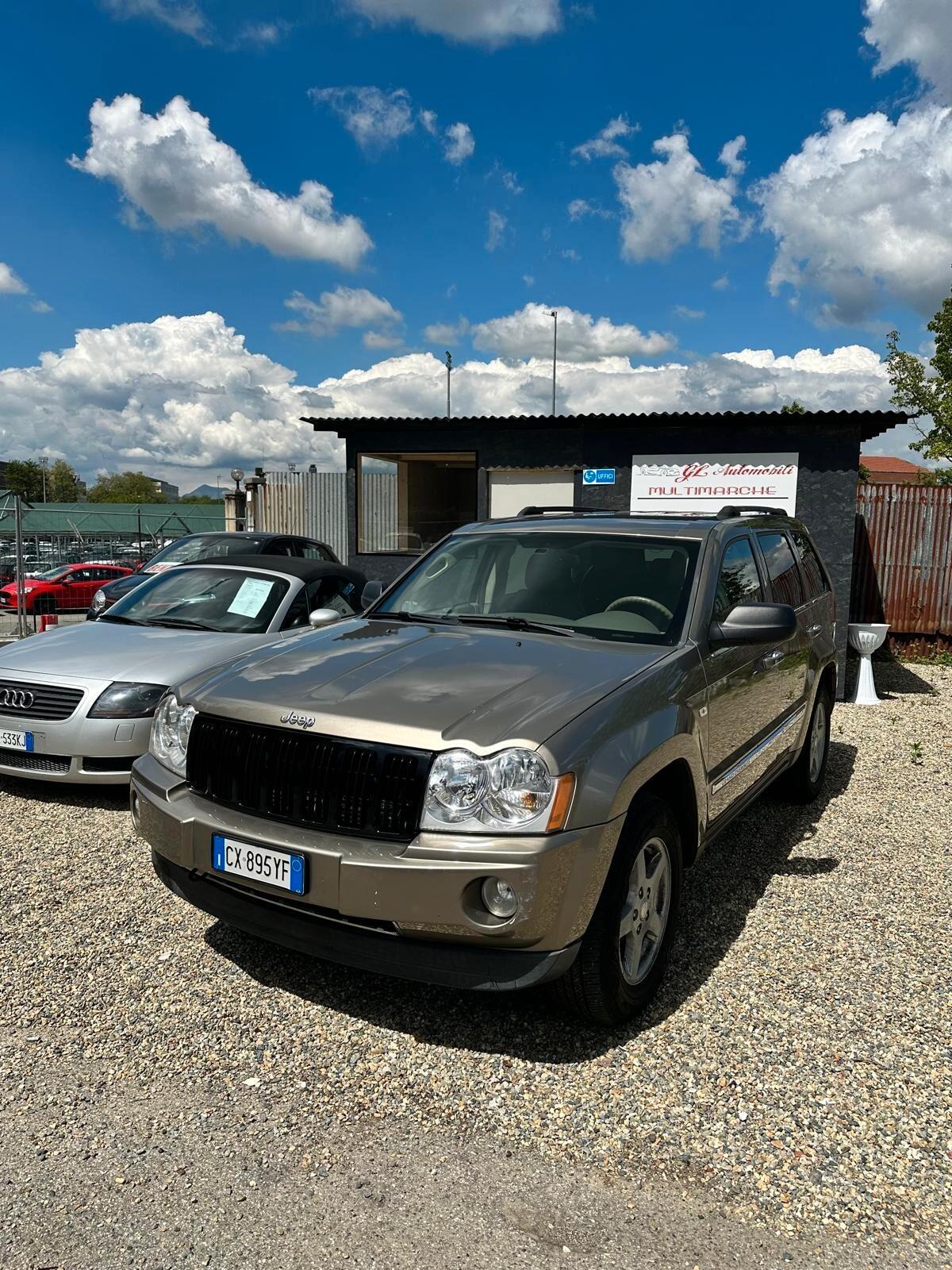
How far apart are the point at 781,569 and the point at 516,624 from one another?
2.11 metres

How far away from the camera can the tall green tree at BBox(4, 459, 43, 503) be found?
8844cm

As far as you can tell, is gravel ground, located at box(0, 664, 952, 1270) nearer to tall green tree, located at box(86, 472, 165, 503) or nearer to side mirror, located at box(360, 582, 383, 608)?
side mirror, located at box(360, 582, 383, 608)

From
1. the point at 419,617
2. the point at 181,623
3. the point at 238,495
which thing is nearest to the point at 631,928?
the point at 419,617

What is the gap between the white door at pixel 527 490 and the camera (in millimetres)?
12188

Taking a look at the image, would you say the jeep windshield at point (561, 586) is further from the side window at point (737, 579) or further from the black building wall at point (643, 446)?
the black building wall at point (643, 446)

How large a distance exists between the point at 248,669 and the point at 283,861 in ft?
2.88

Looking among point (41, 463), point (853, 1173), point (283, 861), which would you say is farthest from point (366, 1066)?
point (41, 463)

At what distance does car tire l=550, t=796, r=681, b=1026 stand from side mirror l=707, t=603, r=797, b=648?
830mm

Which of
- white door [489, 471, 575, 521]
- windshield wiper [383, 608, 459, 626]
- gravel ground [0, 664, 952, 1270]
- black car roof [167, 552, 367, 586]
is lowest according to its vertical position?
gravel ground [0, 664, 952, 1270]

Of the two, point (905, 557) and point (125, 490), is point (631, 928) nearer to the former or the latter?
point (905, 557)

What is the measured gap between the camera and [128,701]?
17.5 feet

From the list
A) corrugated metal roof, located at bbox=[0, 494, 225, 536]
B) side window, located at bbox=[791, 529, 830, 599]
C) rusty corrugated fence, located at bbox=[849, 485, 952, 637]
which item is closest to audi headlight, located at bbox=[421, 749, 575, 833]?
side window, located at bbox=[791, 529, 830, 599]

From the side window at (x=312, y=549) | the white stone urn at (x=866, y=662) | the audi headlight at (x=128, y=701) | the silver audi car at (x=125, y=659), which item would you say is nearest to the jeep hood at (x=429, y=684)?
the silver audi car at (x=125, y=659)

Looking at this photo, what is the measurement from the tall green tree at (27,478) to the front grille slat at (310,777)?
3704 inches
